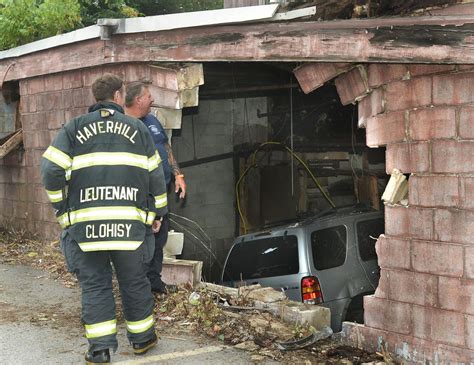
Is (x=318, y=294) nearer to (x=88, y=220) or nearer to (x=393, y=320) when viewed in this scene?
(x=393, y=320)

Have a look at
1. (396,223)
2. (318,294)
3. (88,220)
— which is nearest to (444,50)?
(396,223)

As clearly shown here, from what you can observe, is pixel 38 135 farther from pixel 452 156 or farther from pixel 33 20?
pixel 452 156

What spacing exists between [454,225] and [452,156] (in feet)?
1.72

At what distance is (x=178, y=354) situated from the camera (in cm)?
453

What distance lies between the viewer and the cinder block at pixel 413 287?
15.3ft

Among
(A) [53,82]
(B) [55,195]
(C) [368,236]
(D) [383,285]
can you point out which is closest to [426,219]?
(D) [383,285]

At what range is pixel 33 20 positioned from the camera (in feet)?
29.6

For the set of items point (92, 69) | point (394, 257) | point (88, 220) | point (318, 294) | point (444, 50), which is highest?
point (92, 69)

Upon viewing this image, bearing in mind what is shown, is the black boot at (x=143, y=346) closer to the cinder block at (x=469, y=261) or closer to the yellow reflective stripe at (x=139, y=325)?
the yellow reflective stripe at (x=139, y=325)

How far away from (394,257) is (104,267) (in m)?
2.37

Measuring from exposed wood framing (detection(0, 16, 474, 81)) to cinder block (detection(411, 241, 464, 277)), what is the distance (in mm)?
1402

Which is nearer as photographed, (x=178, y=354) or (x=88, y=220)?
(x=88, y=220)

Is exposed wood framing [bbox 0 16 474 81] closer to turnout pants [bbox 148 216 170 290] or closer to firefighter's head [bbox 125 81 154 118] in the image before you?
firefighter's head [bbox 125 81 154 118]

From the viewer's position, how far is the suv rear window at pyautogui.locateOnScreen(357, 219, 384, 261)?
22.7 ft
